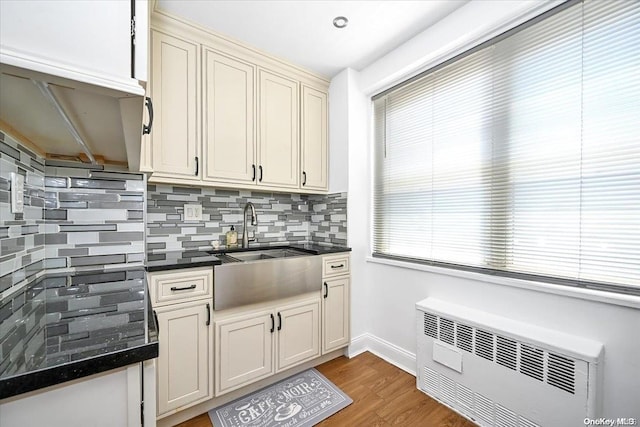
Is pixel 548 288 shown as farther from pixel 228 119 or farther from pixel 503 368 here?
pixel 228 119

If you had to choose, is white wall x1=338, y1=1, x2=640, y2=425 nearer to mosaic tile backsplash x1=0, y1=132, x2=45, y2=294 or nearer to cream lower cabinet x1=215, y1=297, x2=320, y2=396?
cream lower cabinet x1=215, y1=297, x2=320, y2=396

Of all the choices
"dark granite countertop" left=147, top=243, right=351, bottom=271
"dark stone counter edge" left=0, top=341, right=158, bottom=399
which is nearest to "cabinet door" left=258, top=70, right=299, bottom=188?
"dark granite countertop" left=147, top=243, right=351, bottom=271

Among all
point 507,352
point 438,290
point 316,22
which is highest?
point 316,22

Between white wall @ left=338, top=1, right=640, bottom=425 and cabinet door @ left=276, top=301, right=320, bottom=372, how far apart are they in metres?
0.44

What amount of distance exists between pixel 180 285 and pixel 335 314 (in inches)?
48.7

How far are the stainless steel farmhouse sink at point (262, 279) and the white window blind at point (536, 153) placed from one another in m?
0.82

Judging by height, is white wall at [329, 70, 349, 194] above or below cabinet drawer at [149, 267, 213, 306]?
above

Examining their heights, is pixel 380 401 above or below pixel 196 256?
below

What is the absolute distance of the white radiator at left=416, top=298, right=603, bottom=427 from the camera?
3.97 feet

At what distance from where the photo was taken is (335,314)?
223cm

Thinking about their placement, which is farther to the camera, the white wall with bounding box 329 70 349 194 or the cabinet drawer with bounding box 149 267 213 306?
the white wall with bounding box 329 70 349 194

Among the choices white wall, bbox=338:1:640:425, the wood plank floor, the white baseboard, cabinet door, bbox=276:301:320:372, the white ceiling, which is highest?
the white ceiling

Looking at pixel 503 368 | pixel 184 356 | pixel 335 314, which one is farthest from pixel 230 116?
pixel 503 368

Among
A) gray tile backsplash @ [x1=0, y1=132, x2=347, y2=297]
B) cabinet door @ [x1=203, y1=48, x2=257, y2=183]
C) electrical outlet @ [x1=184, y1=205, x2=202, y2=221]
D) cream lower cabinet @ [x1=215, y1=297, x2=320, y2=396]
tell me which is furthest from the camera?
electrical outlet @ [x1=184, y1=205, x2=202, y2=221]
